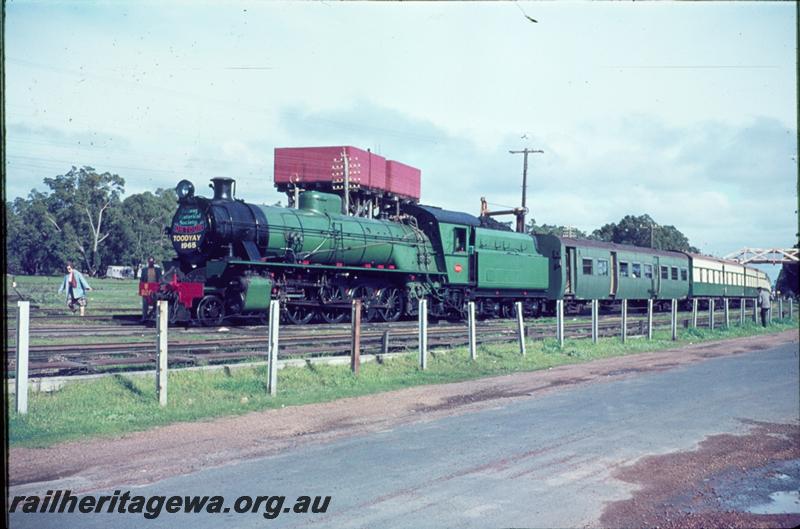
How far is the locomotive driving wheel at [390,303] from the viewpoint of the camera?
21859 millimetres

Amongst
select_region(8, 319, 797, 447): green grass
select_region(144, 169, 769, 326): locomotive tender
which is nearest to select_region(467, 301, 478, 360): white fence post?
select_region(8, 319, 797, 447): green grass

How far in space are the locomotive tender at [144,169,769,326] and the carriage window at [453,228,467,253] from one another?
0.12 ft

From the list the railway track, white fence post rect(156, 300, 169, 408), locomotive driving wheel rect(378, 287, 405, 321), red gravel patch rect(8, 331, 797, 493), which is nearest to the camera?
red gravel patch rect(8, 331, 797, 493)

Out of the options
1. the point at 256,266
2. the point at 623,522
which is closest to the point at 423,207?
the point at 256,266

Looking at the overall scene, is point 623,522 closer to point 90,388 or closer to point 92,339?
point 90,388

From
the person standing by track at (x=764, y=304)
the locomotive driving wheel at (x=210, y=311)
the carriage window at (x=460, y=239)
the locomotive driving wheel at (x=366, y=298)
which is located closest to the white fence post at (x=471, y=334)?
the locomotive driving wheel at (x=366, y=298)

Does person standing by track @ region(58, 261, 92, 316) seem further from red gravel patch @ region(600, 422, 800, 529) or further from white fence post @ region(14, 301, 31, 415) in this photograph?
red gravel patch @ region(600, 422, 800, 529)

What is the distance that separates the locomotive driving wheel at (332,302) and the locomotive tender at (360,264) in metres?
0.03

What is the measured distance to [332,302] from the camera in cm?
2002

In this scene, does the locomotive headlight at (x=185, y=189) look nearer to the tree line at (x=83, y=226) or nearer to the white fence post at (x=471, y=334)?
the white fence post at (x=471, y=334)

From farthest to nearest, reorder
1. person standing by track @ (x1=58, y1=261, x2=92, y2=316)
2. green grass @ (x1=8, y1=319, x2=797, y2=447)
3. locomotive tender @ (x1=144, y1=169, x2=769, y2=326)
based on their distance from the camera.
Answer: person standing by track @ (x1=58, y1=261, x2=92, y2=316)
locomotive tender @ (x1=144, y1=169, x2=769, y2=326)
green grass @ (x1=8, y1=319, x2=797, y2=447)

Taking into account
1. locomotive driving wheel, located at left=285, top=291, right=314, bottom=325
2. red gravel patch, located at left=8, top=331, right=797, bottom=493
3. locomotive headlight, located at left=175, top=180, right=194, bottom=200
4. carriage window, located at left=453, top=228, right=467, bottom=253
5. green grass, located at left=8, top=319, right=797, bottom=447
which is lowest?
red gravel patch, located at left=8, top=331, right=797, bottom=493

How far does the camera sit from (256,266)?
58.3ft

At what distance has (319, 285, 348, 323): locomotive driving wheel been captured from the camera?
19836 millimetres
